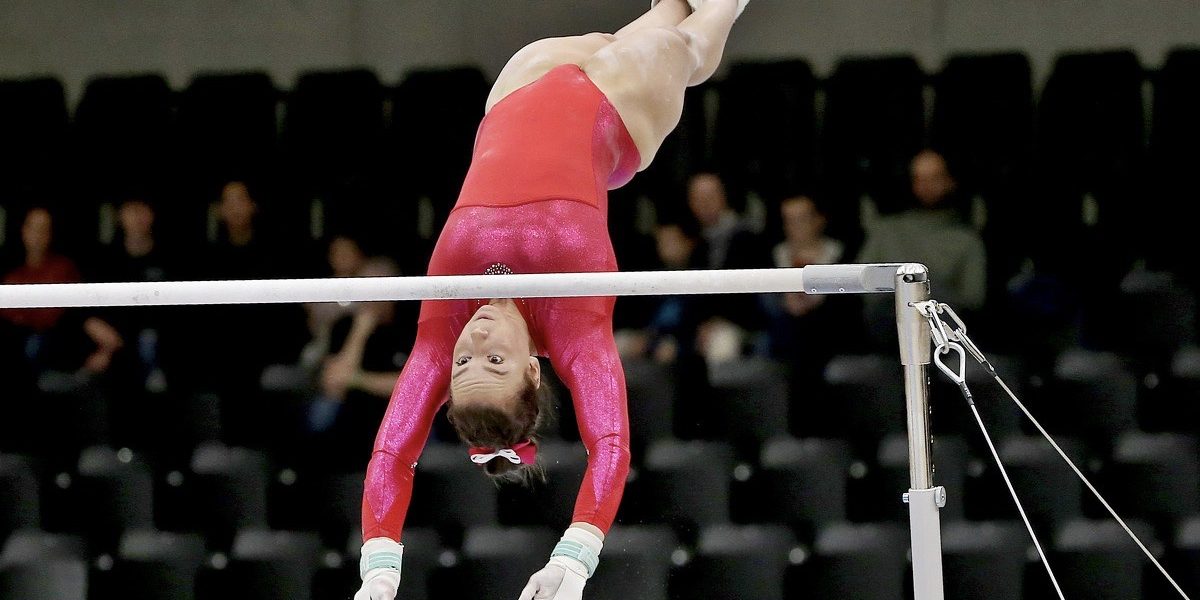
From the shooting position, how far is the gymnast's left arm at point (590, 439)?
7.11ft

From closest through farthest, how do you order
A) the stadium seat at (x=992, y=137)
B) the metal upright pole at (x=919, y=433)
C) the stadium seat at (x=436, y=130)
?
the metal upright pole at (x=919, y=433), the stadium seat at (x=992, y=137), the stadium seat at (x=436, y=130)

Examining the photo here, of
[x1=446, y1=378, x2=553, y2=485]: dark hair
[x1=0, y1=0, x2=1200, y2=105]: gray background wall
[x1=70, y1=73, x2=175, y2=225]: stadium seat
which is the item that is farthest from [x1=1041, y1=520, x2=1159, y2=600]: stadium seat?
[x1=70, y1=73, x2=175, y2=225]: stadium seat

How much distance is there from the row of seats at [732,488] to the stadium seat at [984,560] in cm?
5

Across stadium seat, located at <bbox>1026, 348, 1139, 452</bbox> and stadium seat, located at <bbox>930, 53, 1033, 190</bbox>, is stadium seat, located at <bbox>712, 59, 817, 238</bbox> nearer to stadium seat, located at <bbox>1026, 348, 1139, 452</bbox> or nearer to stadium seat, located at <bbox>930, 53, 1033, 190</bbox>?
stadium seat, located at <bbox>930, 53, 1033, 190</bbox>

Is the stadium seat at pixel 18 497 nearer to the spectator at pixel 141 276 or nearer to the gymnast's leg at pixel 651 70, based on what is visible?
the spectator at pixel 141 276

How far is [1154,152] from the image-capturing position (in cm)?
371

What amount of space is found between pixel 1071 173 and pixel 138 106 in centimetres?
276

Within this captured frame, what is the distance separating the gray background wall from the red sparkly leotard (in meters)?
1.15

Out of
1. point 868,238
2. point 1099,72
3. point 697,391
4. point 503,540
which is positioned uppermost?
point 1099,72

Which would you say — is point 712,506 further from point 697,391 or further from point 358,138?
point 358,138

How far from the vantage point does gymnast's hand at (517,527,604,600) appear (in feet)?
6.99

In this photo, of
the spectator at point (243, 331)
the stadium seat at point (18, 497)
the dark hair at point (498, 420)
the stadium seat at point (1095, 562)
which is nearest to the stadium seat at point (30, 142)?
the spectator at point (243, 331)

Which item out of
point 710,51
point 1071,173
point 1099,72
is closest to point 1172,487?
point 1071,173

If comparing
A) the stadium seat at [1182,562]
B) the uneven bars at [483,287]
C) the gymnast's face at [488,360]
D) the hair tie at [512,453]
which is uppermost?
the uneven bars at [483,287]
